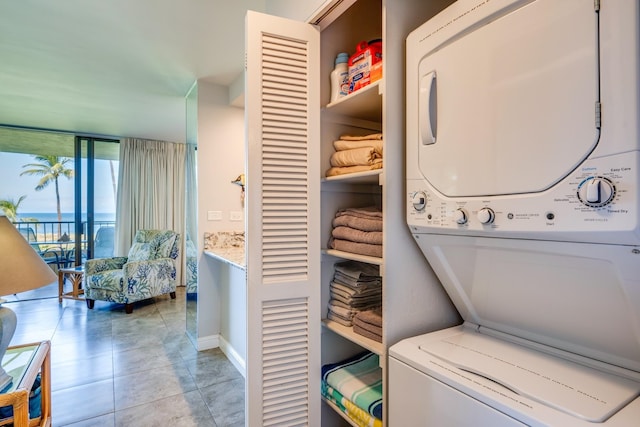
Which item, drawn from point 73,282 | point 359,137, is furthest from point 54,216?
point 359,137

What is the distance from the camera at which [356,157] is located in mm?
1353

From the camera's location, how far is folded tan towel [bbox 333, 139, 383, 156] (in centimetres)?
130

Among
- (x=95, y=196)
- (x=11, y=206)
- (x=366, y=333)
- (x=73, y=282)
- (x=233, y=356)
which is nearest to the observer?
(x=366, y=333)

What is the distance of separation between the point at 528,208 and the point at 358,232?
26.6 inches

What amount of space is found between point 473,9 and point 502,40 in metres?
0.14

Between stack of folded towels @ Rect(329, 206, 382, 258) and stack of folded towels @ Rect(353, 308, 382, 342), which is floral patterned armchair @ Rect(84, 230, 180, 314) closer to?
stack of folded towels @ Rect(329, 206, 382, 258)

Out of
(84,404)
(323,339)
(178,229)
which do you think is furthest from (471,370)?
(178,229)

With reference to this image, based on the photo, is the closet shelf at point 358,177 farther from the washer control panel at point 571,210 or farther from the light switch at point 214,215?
the light switch at point 214,215

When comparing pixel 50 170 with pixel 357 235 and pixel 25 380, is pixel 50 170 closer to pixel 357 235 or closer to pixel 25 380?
pixel 25 380

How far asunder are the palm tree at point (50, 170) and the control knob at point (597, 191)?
250 inches

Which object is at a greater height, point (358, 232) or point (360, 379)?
point (358, 232)

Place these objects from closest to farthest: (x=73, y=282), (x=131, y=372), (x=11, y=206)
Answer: (x=131, y=372) → (x=73, y=282) → (x=11, y=206)

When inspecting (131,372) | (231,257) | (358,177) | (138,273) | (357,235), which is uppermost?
(358,177)

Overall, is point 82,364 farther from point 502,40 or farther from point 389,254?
point 502,40
